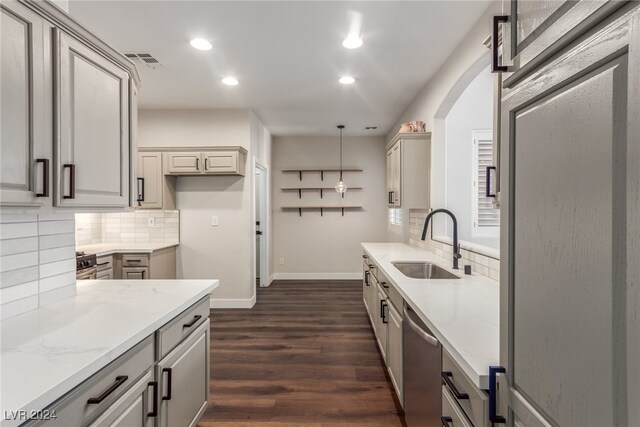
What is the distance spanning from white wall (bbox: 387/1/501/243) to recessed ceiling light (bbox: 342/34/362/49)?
2.77 feet

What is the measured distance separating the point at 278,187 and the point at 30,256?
200 inches

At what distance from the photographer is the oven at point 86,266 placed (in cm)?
314

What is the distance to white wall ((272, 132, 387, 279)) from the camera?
6523mm

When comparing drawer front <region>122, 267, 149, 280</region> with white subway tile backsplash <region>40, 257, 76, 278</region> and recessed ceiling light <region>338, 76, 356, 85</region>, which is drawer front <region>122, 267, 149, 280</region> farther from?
recessed ceiling light <region>338, 76, 356, 85</region>

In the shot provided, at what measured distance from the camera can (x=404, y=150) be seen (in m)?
3.63

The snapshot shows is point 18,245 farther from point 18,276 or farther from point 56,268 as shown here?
point 56,268

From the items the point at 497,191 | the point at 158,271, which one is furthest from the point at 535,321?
the point at 158,271

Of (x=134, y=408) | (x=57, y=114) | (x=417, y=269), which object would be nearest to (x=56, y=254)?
(x=57, y=114)

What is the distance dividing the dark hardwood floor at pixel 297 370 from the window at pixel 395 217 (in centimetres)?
141

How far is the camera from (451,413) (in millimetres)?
1232

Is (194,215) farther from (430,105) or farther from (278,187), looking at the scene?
(430,105)

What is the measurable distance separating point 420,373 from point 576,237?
1297 millimetres

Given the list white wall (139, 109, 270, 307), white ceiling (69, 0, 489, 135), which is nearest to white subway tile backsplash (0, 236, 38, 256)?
white ceiling (69, 0, 489, 135)

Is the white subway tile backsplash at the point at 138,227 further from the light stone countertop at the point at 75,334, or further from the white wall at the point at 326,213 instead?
the light stone countertop at the point at 75,334
